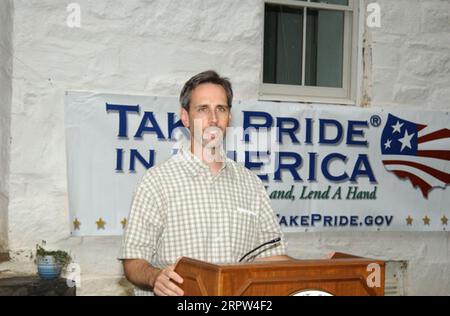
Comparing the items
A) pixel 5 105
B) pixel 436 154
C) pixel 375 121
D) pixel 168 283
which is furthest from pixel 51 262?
pixel 436 154

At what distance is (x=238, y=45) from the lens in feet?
15.0

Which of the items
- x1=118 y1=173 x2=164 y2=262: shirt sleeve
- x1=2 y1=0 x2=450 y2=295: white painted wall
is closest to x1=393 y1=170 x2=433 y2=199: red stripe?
x1=2 y1=0 x2=450 y2=295: white painted wall

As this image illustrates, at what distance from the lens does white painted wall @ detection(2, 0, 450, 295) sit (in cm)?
406

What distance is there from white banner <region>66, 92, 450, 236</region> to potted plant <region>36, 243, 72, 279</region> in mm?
203

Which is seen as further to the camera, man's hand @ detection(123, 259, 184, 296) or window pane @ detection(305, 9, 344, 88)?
window pane @ detection(305, 9, 344, 88)

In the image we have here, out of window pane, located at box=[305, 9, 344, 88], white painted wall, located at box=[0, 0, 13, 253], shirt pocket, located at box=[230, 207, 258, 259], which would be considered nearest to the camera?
shirt pocket, located at box=[230, 207, 258, 259]

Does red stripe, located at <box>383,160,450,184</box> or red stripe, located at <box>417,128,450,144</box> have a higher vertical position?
red stripe, located at <box>417,128,450,144</box>

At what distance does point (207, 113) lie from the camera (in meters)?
2.48

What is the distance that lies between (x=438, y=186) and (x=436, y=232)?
0.35 metres

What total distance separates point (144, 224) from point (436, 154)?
3.28 meters

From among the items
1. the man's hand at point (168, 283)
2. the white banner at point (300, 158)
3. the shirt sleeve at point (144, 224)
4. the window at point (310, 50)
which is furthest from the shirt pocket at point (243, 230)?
the window at point (310, 50)

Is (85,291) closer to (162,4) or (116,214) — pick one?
(116,214)

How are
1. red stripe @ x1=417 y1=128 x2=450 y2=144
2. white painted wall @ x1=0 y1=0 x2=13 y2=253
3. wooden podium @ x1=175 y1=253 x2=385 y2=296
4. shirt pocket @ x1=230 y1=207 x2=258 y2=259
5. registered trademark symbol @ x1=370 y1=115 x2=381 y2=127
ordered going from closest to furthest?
wooden podium @ x1=175 y1=253 x2=385 y2=296
shirt pocket @ x1=230 y1=207 x2=258 y2=259
white painted wall @ x1=0 y1=0 x2=13 y2=253
registered trademark symbol @ x1=370 y1=115 x2=381 y2=127
red stripe @ x1=417 y1=128 x2=450 y2=144

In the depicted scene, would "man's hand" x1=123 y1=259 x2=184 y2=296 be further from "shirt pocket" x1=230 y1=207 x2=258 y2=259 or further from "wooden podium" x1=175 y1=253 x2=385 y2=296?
"shirt pocket" x1=230 y1=207 x2=258 y2=259
